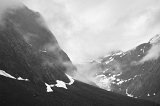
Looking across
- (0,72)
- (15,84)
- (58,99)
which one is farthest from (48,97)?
(0,72)

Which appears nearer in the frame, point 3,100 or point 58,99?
point 3,100

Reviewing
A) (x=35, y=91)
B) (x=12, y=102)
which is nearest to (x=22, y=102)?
(x=12, y=102)

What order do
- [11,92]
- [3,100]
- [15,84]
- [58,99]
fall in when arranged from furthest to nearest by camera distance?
[58,99] → [15,84] → [11,92] → [3,100]

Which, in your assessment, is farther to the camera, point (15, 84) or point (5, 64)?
point (5, 64)

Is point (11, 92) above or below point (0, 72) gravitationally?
below

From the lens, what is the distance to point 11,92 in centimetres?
16112

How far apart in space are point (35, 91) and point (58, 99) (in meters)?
16.0

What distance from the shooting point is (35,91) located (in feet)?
606

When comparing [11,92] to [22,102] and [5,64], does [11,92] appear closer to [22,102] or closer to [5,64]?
[22,102]

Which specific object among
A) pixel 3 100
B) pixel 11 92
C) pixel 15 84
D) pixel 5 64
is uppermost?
pixel 5 64

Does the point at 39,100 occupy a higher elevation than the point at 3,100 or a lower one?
higher

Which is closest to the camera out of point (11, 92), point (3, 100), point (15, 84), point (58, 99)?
point (3, 100)

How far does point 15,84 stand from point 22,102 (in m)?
24.2

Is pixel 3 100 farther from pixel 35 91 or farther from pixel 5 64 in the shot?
pixel 5 64
